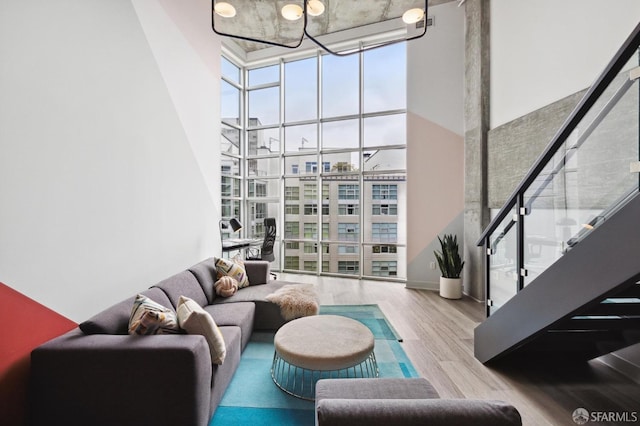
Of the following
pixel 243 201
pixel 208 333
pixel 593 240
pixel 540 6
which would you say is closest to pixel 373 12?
pixel 540 6

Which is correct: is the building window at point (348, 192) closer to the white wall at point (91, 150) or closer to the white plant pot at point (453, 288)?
the white plant pot at point (453, 288)

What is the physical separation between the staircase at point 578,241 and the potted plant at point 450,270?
1925mm

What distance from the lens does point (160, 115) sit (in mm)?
3234

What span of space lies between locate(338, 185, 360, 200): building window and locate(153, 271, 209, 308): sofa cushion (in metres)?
3.71

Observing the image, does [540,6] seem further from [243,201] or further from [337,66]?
[243,201]

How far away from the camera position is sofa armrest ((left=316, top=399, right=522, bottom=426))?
3.34ft

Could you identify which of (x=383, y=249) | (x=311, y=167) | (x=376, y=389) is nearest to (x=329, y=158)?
(x=311, y=167)

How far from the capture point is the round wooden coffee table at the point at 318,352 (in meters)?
2.10

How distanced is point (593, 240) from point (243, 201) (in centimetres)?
667

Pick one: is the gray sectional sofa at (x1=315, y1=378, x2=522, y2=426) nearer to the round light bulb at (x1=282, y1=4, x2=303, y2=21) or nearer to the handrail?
the handrail

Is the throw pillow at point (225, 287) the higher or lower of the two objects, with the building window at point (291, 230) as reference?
lower

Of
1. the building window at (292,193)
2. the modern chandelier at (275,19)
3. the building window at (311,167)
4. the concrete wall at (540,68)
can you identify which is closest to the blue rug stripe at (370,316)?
the concrete wall at (540,68)

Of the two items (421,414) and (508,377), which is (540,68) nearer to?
(508,377)

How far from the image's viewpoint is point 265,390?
A: 7.62ft
